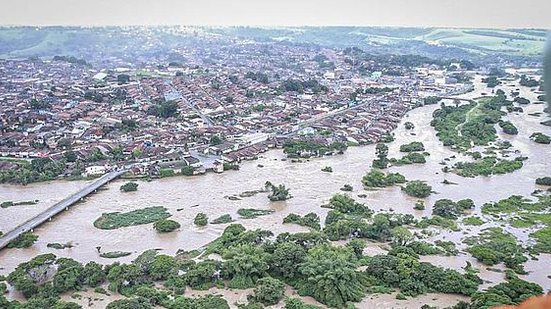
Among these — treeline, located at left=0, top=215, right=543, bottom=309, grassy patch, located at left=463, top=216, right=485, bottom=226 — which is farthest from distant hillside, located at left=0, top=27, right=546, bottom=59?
treeline, located at left=0, top=215, right=543, bottom=309

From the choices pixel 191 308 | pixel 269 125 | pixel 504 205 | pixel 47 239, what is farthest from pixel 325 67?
pixel 191 308

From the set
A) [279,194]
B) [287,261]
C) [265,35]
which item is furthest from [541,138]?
[265,35]

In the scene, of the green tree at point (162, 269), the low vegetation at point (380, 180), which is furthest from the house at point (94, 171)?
the low vegetation at point (380, 180)

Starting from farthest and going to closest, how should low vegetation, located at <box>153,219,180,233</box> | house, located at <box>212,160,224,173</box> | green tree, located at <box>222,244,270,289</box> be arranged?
house, located at <box>212,160,224,173</box>
low vegetation, located at <box>153,219,180,233</box>
green tree, located at <box>222,244,270,289</box>

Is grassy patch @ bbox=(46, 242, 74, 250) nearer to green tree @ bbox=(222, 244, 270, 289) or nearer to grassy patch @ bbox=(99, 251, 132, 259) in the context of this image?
grassy patch @ bbox=(99, 251, 132, 259)

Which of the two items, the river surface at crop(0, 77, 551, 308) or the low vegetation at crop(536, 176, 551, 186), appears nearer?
the river surface at crop(0, 77, 551, 308)

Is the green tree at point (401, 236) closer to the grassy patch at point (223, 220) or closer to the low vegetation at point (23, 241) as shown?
the grassy patch at point (223, 220)

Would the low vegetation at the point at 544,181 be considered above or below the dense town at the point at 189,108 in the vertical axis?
below
